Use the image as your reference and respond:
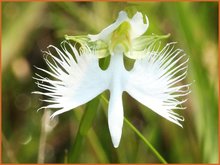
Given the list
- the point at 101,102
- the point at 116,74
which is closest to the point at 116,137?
the point at 116,74

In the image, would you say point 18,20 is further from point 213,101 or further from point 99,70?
point 99,70

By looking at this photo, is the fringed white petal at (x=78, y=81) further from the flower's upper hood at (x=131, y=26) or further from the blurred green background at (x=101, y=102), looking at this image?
the blurred green background at (x=101, y=102)

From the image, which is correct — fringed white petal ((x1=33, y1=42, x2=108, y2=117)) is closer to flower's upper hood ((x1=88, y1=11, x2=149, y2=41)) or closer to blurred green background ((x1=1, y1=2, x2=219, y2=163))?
flower's upper hood ((x1=88, y1=11, x2=149, y2=41))

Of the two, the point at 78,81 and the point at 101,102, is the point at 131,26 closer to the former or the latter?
the point at 78,81

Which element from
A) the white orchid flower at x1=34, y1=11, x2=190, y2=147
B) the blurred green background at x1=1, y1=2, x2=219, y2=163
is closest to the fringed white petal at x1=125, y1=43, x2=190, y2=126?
the white orchid flower at x1=34, y1=11, x2=190, y2=147

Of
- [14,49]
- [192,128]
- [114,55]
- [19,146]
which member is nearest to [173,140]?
[192,128]
